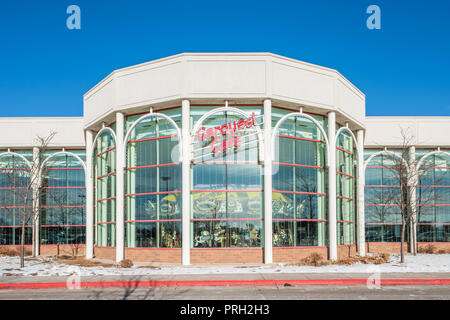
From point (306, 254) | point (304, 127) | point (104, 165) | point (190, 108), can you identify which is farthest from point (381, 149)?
point (104, 165)

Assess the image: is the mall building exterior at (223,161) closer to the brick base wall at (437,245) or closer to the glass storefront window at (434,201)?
the brick base wall at (437,245)

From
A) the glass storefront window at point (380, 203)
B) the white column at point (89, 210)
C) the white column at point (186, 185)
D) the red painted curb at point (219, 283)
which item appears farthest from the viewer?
the glass storefront window at point (380, 203)

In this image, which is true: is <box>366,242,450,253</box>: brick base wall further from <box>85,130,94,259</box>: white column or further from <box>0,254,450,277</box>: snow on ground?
<box>85,130,94,259</box>: white column

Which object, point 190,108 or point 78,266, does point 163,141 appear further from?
point 78,266

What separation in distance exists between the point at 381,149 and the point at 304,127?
1182cm

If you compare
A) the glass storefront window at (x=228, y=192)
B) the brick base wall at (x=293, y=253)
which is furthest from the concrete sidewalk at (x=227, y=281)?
the brick base wall at (x=293, y=253)

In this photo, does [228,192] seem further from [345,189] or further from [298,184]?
[345,189]

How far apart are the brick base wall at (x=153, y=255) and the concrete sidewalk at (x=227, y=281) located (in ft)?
16.8

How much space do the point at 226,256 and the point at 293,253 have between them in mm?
3645

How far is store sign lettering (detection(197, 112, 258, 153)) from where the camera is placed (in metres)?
22.8

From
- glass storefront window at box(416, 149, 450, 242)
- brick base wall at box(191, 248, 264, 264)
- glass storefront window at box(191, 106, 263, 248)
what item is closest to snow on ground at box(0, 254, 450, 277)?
brick base wall at box(191, 248, 264, 264)

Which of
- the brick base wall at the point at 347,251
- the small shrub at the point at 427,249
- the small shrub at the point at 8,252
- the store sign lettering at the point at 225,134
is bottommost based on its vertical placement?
the small shrub at the point at 427,249

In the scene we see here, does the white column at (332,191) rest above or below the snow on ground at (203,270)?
above

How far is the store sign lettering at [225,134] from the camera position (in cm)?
2280
